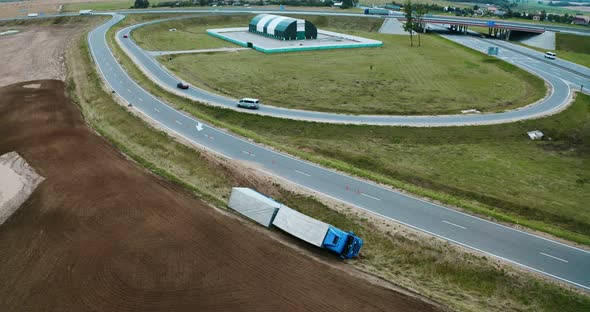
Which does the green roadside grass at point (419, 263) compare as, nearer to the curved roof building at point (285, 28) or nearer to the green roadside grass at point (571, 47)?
the curved roof building at point (285, 28)

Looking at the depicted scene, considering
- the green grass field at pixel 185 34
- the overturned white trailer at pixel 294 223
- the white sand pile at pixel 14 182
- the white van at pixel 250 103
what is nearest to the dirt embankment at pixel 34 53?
the green grass field at pixel 185 34

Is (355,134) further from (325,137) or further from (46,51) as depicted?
(46,51)

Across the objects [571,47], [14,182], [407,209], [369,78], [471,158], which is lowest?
[407,209]

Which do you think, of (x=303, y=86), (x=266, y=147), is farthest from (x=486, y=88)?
(x=266, y=147)

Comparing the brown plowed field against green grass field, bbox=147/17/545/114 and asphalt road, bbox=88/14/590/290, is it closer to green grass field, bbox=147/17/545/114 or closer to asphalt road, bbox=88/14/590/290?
asphalt road, bbox=88/14/590/290

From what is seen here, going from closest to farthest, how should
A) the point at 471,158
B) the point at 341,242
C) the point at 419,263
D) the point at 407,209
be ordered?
the point at 419,263 < the point at 341,242 < the point at 407,209 < the point at 471,158

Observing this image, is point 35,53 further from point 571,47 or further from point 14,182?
point 571,47

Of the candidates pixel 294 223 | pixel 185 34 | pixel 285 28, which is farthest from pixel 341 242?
pixel 185 34
